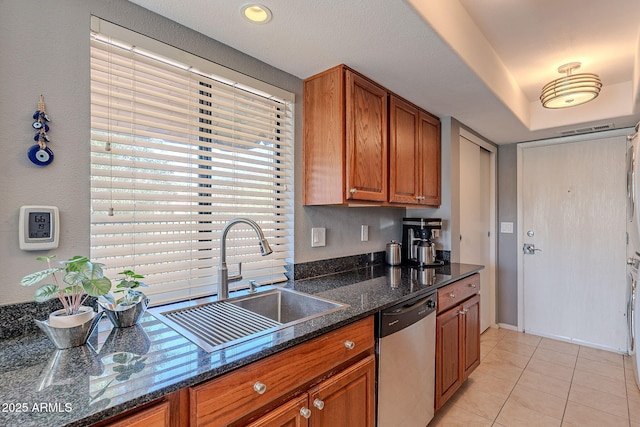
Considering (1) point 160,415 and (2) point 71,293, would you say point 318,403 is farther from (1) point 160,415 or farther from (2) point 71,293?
(2) point 71,293

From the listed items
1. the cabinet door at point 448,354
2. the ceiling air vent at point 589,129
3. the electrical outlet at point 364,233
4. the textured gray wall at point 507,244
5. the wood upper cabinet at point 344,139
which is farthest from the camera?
the textured gray wall at point 507,244

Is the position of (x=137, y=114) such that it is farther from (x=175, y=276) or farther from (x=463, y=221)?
(x=463, y=221)

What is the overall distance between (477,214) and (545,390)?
1622mm

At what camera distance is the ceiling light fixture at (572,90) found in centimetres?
200

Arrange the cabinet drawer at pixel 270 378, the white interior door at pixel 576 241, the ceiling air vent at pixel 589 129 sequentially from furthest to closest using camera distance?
the white interior door at pixel 576 241 < the ceiling air vent at pixel 589 129 < the cabinet drawer at pixel 270 378

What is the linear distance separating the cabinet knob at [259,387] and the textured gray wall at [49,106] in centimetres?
81

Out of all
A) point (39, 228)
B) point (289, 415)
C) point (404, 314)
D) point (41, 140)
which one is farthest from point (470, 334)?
point (41, 140)

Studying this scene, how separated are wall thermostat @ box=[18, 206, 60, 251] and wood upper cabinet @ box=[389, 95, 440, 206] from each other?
172 cm

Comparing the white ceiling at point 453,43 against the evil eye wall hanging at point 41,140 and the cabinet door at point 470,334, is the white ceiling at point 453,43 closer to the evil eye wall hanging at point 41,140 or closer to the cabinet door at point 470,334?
the evil eye wall hanging at point 41,140

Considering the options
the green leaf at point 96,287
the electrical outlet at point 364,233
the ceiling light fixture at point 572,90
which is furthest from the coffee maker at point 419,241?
the green leaf at point 96,287

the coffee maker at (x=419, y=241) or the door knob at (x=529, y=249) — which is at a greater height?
the coffee maker at (x=419, y=241)

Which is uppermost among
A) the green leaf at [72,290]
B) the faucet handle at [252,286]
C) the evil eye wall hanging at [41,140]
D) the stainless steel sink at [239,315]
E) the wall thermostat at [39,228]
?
the evil eye wall hanging at [41,140]

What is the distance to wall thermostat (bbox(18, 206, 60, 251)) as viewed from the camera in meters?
1.03

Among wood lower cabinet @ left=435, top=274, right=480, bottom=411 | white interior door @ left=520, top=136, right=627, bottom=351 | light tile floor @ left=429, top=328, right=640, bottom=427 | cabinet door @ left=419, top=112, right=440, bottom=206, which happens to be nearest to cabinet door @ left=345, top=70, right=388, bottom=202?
cabinet door @ left=419, top=112, right=440, bottom=206
